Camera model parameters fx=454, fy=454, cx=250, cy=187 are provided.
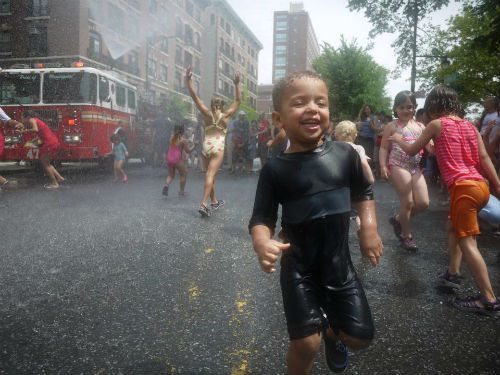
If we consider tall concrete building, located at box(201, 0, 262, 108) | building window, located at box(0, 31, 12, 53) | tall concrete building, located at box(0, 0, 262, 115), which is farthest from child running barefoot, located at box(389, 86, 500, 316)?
tall concrete building, located at box(201, 0, 262, 108)

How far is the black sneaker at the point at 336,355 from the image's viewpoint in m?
2.04

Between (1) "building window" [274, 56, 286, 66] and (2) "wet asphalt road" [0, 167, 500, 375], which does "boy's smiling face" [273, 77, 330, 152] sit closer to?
(2) "wet asphalt road" [0, 167, 500, 375]

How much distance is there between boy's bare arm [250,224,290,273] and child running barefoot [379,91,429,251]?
3.22 meters

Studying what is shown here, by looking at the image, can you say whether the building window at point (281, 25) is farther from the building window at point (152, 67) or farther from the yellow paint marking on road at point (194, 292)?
the yellow paint marking on road at point (194, 292)

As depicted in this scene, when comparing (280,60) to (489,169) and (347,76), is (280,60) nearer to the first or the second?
(347,76)

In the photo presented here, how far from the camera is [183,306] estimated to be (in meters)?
3.19

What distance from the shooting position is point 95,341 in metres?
2.62

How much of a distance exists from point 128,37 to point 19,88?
1137 inches

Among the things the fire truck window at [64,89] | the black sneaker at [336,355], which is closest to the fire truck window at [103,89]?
the fire truck window at [64,89]

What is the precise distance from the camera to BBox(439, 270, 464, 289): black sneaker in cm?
365

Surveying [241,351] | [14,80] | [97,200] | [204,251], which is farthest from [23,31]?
[241,351]

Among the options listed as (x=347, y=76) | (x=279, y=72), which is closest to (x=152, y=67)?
(x=347, y=76)

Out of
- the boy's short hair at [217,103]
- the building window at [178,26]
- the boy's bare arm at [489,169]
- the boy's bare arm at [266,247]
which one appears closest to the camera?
the boy's bare arm at [266,247]

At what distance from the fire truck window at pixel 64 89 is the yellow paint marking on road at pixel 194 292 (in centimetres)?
1042
